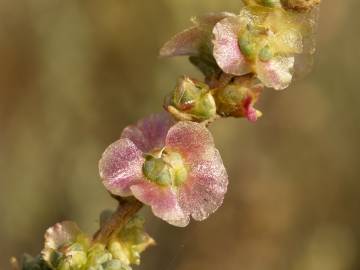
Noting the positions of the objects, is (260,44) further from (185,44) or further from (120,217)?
(120,217)

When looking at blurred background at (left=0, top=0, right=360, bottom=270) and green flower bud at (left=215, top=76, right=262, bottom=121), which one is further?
blurred background at (left=0, top=0, right=360, bottom=270)

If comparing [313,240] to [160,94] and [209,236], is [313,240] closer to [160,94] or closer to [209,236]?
[209,236]

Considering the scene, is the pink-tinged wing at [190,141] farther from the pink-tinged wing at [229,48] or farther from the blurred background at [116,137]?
the blurred background at [116,137]

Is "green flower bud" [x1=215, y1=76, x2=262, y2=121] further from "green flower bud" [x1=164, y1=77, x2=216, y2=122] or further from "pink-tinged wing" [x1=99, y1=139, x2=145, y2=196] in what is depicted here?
"pink-tinged wing" [x1=99, y1=139, x2=145, y2=196]

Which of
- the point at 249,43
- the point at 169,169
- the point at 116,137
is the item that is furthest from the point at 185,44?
the point at 116,137

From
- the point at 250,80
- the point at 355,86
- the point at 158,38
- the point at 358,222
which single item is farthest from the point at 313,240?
the point at 250,80

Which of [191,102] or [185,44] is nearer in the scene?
[191,102]

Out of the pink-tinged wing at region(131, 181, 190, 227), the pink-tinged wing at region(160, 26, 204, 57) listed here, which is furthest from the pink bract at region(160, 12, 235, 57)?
the pink-tinged wing at region(131, 181, 190, 227)
